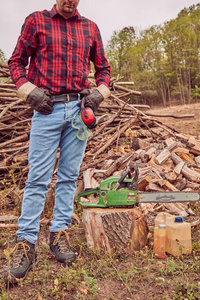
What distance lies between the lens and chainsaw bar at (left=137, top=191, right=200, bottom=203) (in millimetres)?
2762

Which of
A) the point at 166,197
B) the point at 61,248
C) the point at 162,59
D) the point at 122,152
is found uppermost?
the point at 162,59

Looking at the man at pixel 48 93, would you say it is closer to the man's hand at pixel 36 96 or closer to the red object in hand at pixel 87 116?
the man's hand at pixel 36 96

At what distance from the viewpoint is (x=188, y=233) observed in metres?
2.72

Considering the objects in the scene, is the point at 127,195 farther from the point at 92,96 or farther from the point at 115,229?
the point at 92,96

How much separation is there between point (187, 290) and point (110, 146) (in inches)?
148

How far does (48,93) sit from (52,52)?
15.6 inches

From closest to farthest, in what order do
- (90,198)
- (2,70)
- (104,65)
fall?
(104,65) < (90,198) < (2,70)

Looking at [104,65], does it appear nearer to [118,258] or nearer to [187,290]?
[118,258]

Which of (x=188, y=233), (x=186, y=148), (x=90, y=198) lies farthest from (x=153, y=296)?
(x=186, y=148)

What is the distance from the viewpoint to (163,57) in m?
33.6

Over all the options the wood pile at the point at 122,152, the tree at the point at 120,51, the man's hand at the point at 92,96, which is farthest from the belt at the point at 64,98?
the tree at the point at 120,51

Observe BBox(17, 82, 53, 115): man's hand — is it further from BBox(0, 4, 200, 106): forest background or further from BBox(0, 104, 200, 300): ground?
BBox(0, 4, 200, 106): forest background

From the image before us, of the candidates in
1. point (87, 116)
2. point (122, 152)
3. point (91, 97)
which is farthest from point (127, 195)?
point (122, 152)

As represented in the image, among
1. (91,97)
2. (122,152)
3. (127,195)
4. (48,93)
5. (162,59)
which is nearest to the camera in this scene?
(48,93)
